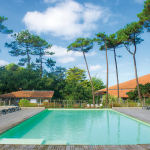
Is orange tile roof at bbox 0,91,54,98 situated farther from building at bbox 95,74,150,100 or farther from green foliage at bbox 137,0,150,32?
green foliage at bbox 137,0,150,32

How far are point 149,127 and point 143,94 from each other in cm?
1780

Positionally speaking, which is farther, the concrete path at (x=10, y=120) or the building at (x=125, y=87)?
the building at (x=125, y=87)

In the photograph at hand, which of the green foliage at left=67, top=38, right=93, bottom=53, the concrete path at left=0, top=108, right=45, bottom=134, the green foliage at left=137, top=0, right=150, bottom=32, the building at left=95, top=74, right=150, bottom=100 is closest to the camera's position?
the concrete path at left=0, top=108, right=45, bottom=134

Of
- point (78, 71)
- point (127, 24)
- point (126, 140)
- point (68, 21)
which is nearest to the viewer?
point (126, 140)

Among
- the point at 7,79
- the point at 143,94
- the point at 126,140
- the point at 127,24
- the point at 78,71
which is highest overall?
the point at 127,24

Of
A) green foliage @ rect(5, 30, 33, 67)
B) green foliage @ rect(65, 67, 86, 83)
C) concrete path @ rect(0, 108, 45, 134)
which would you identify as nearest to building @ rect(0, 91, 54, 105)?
green foliage @ rect(5, 30, 33, 67)

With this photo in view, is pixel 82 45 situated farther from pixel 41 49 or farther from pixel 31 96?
pixel 41 49

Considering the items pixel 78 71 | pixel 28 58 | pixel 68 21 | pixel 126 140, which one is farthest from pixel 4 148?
pixel 78 71

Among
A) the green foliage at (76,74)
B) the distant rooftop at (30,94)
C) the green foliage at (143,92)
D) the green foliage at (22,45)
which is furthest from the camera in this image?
the green foliage at (76,74)

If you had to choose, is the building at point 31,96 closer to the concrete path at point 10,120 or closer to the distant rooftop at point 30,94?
the distant rooftop at point 30,94

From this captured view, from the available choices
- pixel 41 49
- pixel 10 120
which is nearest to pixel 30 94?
pixel 41 49

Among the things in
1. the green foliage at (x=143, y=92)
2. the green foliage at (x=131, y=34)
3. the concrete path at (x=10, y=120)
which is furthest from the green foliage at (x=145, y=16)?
the concrete path at (x=10, y=120)

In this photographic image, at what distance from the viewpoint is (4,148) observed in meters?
Answer: 5.23

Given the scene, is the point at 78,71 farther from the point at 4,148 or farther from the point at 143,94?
the point at 4,148
